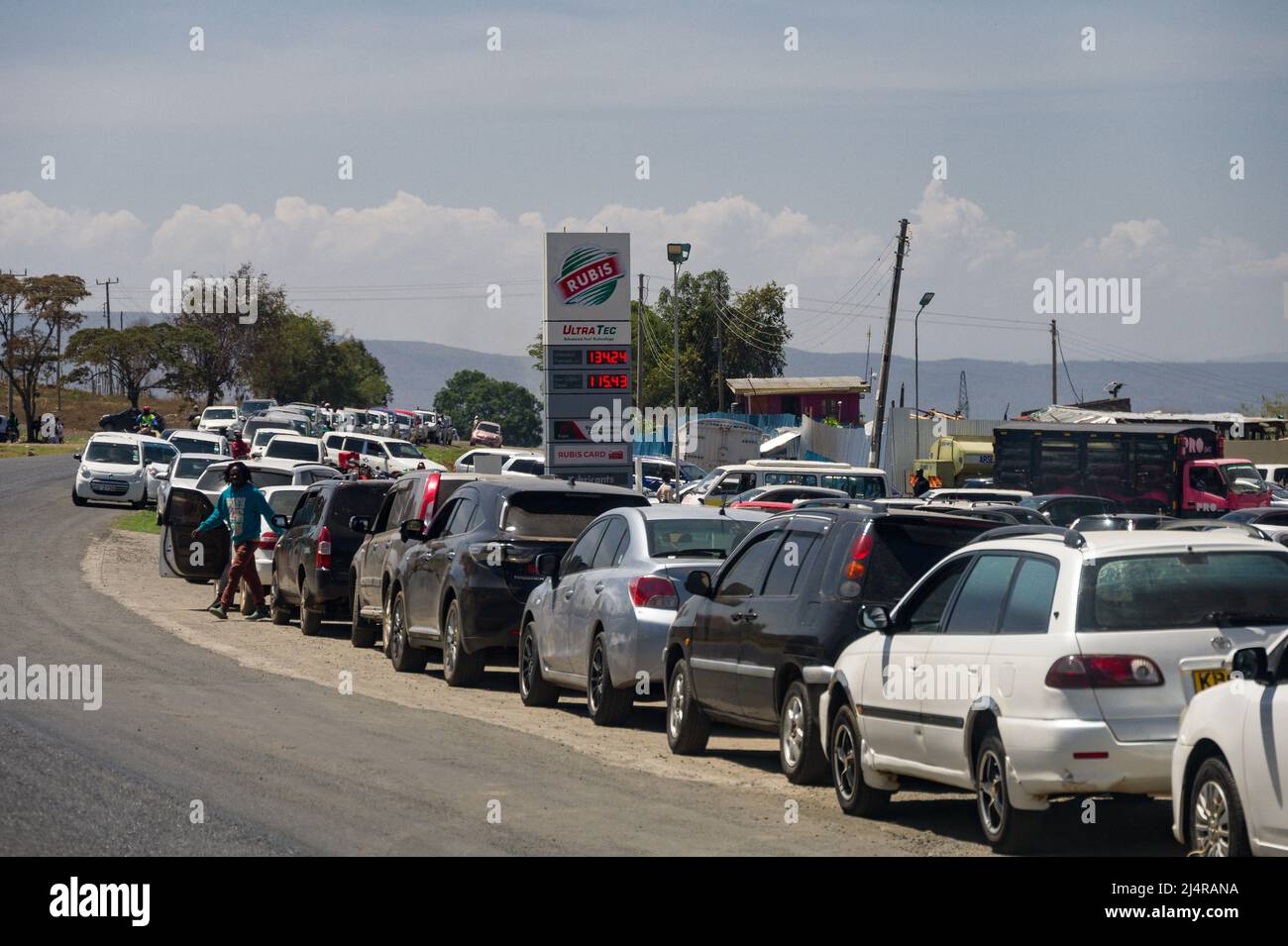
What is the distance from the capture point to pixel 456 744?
1261 cm

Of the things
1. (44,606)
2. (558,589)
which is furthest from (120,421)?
(558,589)

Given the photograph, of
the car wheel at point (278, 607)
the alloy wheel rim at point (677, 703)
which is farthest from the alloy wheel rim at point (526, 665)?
the car wheel at point (278, 607)

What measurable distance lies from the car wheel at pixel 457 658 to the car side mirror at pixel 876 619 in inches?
281

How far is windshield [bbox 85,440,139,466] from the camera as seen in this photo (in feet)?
152

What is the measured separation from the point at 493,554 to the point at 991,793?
803 cm

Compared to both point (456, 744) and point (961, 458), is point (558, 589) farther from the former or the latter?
point (961, 458)

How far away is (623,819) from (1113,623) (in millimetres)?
2873

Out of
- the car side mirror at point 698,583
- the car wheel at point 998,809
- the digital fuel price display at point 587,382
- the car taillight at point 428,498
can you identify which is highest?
the digital fuel price display at point 587,382

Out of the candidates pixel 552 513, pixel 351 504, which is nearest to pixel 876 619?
pixel 552 513

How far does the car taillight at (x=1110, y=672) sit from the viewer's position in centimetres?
827

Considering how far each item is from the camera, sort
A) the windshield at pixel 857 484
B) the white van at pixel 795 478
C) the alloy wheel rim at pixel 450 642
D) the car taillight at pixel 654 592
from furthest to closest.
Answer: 1. the white van at pixel 795 478
2. the windshield at pixel 857 484
3. the alloy wheel rim at pixel 450 642
4. the car taillight at pixel 654 592

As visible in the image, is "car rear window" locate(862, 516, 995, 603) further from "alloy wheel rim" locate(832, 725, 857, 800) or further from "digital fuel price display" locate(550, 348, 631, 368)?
"digital fuel price display" locate(550, 348, 631, 368)

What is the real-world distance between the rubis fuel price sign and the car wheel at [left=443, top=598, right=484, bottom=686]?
15449 millimetres

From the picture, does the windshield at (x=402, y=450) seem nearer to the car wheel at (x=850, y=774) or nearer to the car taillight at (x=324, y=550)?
the car taillight at (x=324, y=550)
